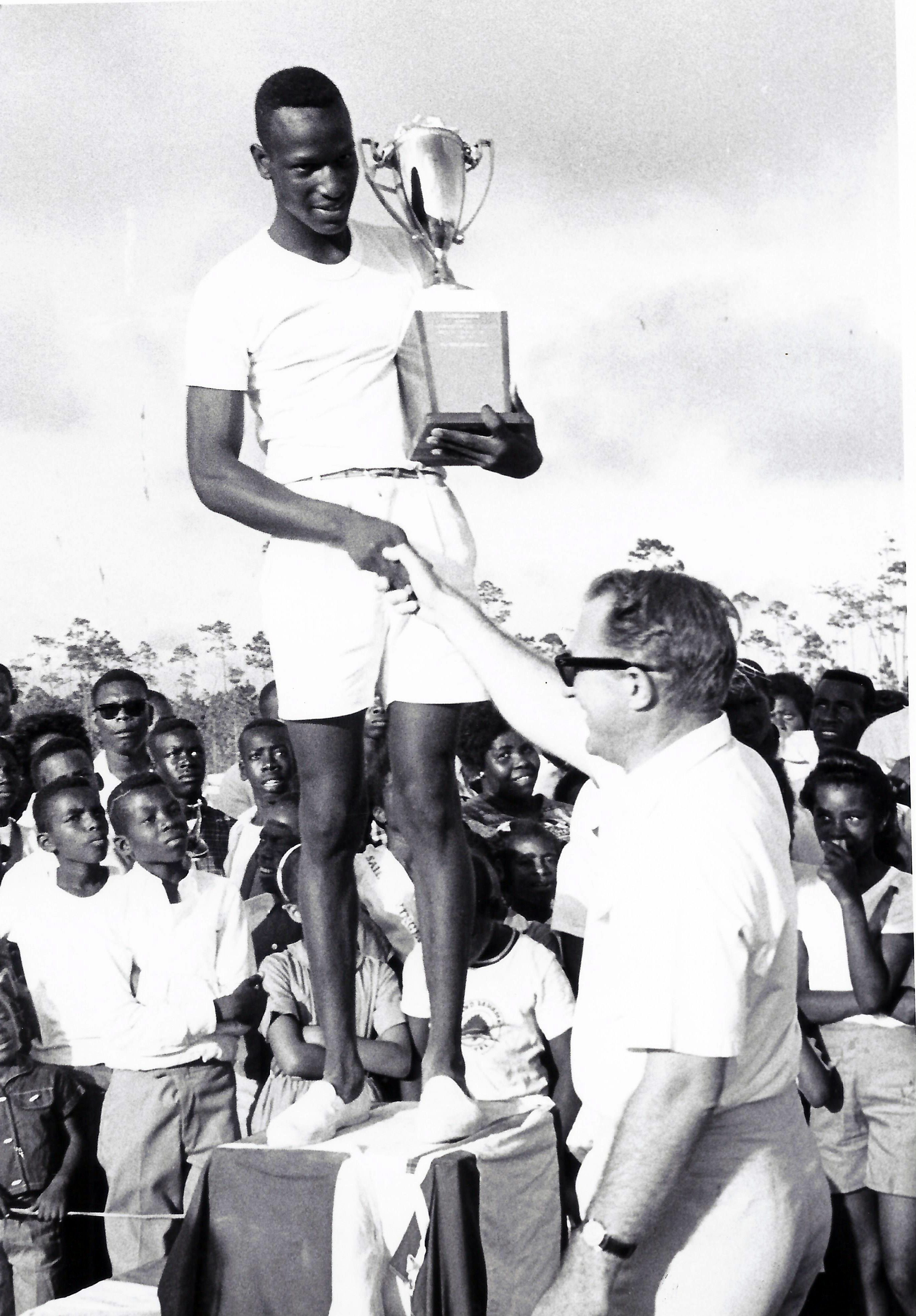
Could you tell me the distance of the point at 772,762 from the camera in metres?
3.96

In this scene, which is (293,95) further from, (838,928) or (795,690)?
(838,928)

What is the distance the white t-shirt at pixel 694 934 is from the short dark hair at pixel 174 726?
177 centimetres

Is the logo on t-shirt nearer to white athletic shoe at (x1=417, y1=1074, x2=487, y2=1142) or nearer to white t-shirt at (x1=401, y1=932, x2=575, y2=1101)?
white t-shirt at (x1=401, y1=932, x2=575, y2=1101)

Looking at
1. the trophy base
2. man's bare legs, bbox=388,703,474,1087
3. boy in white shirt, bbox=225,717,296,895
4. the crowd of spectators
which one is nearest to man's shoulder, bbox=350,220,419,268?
the trophy base

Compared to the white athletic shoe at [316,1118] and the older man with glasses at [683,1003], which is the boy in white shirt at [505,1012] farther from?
the older man with glasses at [683,1003]

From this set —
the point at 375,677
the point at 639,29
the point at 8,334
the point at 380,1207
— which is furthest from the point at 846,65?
the point at 380,1207

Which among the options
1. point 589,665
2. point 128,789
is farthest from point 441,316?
point 128,789

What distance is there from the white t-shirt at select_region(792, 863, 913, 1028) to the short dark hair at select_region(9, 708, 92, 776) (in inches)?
72.3

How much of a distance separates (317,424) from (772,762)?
56.9 inches

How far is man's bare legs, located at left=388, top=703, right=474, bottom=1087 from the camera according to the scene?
3.26 meters

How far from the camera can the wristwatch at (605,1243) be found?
2.20 m

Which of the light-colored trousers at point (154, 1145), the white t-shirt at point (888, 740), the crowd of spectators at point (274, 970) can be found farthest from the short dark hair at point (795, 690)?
the light-colored trousers at point (154, 1145)

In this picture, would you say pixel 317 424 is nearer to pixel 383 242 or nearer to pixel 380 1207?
pixel 383 242

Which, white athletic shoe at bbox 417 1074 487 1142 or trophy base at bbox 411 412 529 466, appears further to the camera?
trophy base at bbox 411 412 529 466
